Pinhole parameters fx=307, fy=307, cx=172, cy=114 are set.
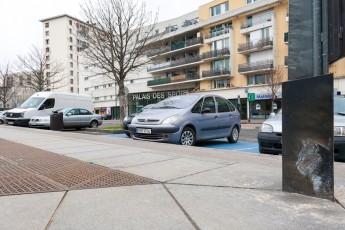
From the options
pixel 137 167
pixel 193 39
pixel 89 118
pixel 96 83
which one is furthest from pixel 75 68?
pixel 137 167

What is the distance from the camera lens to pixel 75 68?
85.2 m

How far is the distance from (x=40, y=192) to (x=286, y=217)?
8.70 ft

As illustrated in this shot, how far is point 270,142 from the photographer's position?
21.3 ft

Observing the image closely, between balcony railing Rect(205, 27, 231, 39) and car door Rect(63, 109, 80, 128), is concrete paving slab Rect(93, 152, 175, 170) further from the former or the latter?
balcony railing Rect(205, 27, 231, 39)

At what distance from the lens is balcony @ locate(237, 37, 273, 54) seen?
37938 mm

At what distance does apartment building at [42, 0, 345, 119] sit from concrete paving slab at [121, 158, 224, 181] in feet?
87.4

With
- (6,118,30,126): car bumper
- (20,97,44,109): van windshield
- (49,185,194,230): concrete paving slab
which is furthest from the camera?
(20,97,44,109): van windshield

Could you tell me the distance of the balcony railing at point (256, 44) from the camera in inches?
1493

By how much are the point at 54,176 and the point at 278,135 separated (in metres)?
4.40

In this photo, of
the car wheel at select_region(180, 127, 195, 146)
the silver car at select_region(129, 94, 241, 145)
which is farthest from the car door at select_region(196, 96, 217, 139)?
the car wheel at select_region(180, 127, 195, 146)

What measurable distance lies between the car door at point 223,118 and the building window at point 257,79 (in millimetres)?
29732

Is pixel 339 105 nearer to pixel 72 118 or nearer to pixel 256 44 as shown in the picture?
pixel 72 118

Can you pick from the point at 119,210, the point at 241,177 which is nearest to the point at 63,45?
the point at 241,177

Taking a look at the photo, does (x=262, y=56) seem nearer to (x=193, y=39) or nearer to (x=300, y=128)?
(x=193, y=39)
